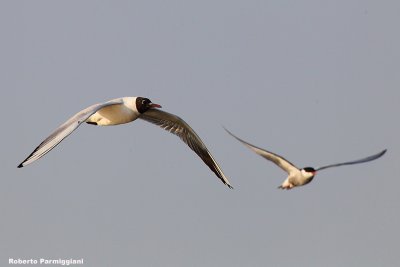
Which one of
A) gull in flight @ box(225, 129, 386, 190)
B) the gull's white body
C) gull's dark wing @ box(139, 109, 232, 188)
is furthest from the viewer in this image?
gull's dark wing @ box(139, 109, 232, 188)

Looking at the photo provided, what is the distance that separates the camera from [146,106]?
11930mm

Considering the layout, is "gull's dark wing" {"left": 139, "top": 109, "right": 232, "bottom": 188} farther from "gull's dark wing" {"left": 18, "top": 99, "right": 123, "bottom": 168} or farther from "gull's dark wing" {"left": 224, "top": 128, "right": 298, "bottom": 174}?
"gull's dark wing" {"left": 224, "top": 128, "right": 298, "bottom": 174}

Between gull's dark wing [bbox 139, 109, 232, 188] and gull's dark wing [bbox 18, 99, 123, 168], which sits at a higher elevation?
gull's dark wing [bbox 18, 99, 123, 168]

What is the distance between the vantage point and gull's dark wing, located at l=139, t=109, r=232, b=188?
13.1 metres

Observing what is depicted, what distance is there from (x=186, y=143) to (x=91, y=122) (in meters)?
2.22

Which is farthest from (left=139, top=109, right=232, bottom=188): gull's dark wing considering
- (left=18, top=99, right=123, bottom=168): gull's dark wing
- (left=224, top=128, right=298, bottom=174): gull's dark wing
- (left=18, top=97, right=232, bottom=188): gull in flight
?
(left=224, top=128, right=298, bottom=174): gull's dark wing

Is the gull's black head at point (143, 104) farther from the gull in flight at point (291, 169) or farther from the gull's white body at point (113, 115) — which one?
the gull in flight at point (291, 169)

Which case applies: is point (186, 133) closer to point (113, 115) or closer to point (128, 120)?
point (128, 120)

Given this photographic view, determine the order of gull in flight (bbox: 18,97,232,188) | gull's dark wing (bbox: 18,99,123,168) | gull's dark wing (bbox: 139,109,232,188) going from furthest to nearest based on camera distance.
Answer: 1. gull's dark wing (bbox: 139,109,232,188)
2. gull in flight (bbox: 18,97,232,188)
3. gull's dark wing (bbox: 18,99,123,168)

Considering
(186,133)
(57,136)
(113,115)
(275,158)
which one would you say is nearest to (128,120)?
(113,115)

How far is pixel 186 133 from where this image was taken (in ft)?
43.7

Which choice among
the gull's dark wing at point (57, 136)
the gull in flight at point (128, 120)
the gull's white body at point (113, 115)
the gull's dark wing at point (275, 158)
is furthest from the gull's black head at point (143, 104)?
the gull's dark wing at point (275, 158)

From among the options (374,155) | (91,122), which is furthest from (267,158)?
(91,122)

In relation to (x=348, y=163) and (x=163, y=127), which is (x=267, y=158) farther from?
(x=163, y=127)
